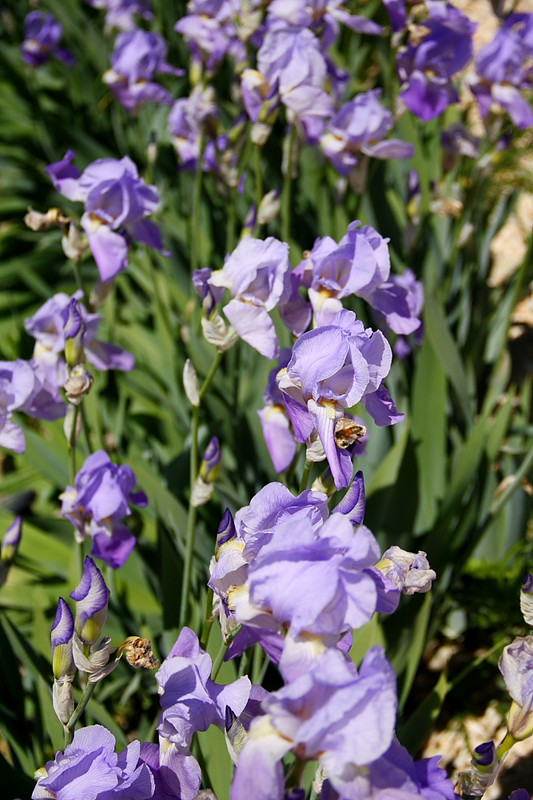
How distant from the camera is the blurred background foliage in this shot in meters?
1.22

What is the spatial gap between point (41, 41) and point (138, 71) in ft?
3.90

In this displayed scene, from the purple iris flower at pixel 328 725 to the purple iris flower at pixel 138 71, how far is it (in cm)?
184

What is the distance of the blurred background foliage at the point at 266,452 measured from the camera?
48.1 inches

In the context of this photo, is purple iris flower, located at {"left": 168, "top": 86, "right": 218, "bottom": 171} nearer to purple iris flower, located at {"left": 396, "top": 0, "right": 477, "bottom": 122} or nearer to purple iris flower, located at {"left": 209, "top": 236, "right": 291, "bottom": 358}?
purple iris flower, located at {"left": 396, "top": 0, "right": 477, "bottom": 122}

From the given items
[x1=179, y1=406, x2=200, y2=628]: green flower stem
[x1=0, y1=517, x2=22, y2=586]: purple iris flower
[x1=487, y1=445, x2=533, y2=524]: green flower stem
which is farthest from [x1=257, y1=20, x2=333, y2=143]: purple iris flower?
[x1=0, y1=517, x2=22, y2=586]: purple iris flower

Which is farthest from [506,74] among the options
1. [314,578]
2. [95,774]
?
[95,774]

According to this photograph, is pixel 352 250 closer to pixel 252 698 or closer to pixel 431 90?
pixel 252 698

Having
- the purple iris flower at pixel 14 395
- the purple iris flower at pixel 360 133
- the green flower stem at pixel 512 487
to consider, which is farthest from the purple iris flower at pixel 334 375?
the purple iris flower at pixel 360 133

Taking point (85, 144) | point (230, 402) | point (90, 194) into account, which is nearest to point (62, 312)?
point (90, 194)

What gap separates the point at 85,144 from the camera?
8.32ft

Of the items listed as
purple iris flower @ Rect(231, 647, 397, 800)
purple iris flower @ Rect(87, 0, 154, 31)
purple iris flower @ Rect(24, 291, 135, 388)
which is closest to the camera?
purple iris flower @ Rect(231, 647, 397, 800)

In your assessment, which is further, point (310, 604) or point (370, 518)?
point (370, 518)

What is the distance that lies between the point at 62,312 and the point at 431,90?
3.30 feet

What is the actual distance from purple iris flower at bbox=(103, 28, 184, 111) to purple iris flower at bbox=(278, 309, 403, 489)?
1.52 metres
